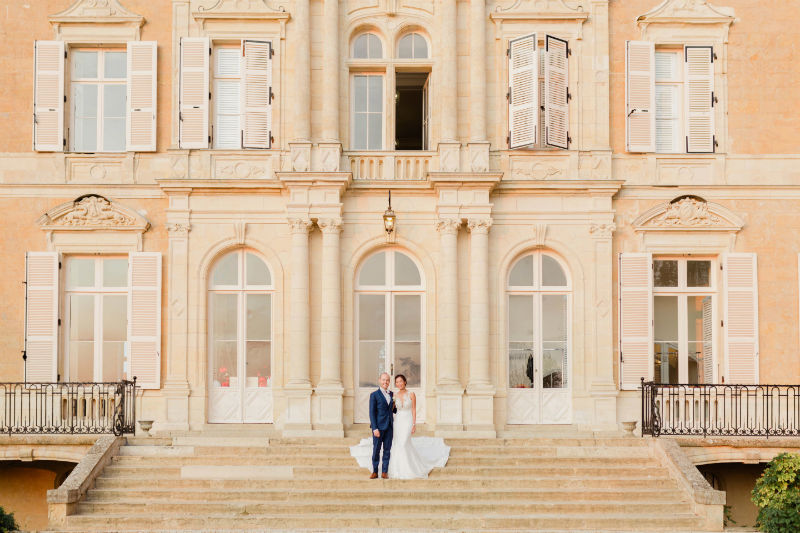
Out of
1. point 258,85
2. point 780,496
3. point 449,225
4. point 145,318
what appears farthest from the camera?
point 258,85

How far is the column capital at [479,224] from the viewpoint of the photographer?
17156 mm

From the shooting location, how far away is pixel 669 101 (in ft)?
59.2

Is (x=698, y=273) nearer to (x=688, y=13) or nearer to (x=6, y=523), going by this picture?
(x=688, y=13)

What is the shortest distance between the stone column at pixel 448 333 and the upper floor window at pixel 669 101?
3.41 meters

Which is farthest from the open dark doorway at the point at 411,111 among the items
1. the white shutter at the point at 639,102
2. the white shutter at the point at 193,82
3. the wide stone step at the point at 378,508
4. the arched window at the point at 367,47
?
the wide stone step at the point at 378,508

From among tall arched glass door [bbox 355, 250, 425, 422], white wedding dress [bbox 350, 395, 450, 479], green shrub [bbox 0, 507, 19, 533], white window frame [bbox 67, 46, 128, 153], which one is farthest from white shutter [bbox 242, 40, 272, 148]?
green shrub [bbox 0, 507, 19, 533]

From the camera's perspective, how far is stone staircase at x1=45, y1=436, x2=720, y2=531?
43.9ft

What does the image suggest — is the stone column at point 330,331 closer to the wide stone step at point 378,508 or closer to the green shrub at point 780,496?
the wide stone step at point 378,508

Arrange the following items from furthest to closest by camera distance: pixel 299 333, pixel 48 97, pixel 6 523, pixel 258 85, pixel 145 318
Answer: pixel 258 85 < pixel 48 97 < pixel 145 318 < pixel 299 333 < pixel 6 523

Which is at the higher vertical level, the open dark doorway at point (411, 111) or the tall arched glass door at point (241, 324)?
the open dark doorway at point (411, 111)

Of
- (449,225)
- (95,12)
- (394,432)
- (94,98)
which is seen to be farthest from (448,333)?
(95,12)

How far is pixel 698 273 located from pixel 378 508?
734 cm

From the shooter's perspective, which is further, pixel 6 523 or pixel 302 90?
pixel 302 90

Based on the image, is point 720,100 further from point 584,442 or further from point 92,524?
point 92,524
